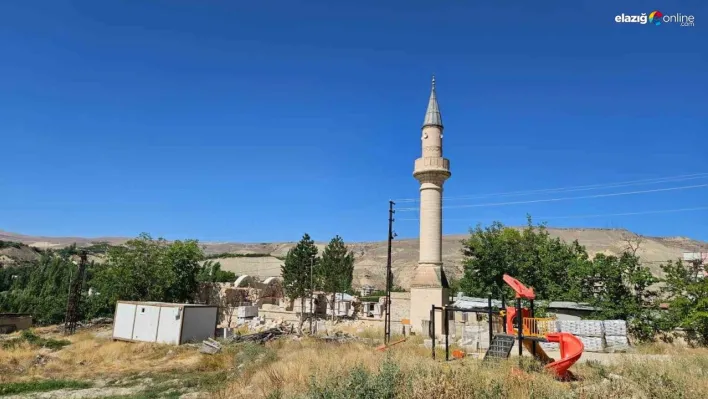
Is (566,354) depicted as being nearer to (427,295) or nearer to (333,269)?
(427,295)

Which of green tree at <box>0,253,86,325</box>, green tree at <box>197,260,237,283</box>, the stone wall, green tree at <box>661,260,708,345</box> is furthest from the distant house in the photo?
green tree at <box>661,260,708,345</box>

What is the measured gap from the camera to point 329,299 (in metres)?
40.7

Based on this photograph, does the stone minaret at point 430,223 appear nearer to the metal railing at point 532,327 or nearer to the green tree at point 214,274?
the metal railing at point 532,327

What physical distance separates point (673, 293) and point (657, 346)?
9.62 feet

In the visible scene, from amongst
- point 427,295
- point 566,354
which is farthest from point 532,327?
point 427,295

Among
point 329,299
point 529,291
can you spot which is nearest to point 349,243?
point 329,299

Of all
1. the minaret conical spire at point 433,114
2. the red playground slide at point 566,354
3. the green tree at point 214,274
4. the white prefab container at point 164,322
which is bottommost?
the white prefab container at point 164,322

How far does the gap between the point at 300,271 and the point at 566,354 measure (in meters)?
29.7

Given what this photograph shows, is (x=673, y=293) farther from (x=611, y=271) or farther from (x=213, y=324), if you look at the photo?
(x=213, y=324)

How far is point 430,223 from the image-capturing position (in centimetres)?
2536

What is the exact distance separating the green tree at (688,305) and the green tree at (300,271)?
78.7 feet

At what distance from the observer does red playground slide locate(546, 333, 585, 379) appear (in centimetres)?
1082

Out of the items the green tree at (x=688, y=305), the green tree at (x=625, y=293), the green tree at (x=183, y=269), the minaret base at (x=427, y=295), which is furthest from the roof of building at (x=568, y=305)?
the green tree at (x=183, y=269)

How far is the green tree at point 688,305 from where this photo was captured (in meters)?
18.3
